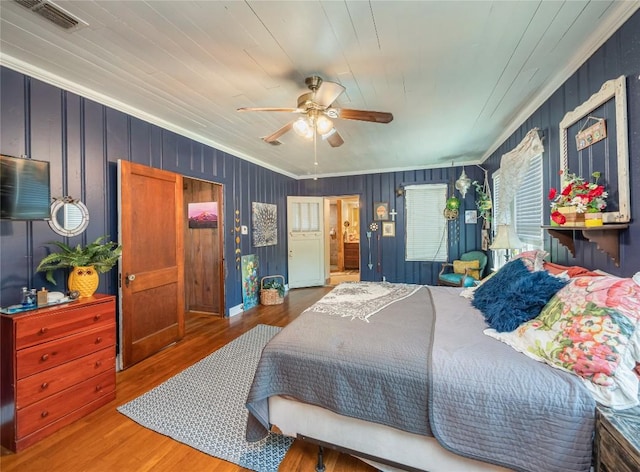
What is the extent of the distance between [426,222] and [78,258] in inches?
208

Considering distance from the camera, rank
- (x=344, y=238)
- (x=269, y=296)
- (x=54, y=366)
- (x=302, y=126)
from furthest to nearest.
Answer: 1. (x=344, y=238)
2. (x=269, y=296)
3. (x=302, y=126)
4. (x=54, y=366)

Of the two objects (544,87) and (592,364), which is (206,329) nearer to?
(592,364)

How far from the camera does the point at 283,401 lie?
1558 millimetres

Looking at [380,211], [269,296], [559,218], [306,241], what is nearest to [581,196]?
[559,218]

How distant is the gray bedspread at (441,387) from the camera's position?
1079mm

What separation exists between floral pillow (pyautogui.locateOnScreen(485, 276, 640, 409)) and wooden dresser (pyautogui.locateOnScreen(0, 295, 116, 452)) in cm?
288

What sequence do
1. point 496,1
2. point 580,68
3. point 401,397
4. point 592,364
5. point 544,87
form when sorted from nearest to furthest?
point 592,364, point 401,397, point 496,1, point 580,68, point 544,87

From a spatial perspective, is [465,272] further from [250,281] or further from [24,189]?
[24,189]

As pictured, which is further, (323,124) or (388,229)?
(388,229)

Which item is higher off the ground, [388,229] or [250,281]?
[388,229]

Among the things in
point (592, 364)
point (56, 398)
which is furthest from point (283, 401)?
point (56, 398)

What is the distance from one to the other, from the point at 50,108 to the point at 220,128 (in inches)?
59.7

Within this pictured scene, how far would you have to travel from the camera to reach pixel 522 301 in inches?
64.3

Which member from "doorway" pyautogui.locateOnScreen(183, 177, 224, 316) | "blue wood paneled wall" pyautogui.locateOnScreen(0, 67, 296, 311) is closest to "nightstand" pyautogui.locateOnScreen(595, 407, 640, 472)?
"blue wood paneled wall" pyautogui.locateOnScreen(0, 67, 296, 311)
